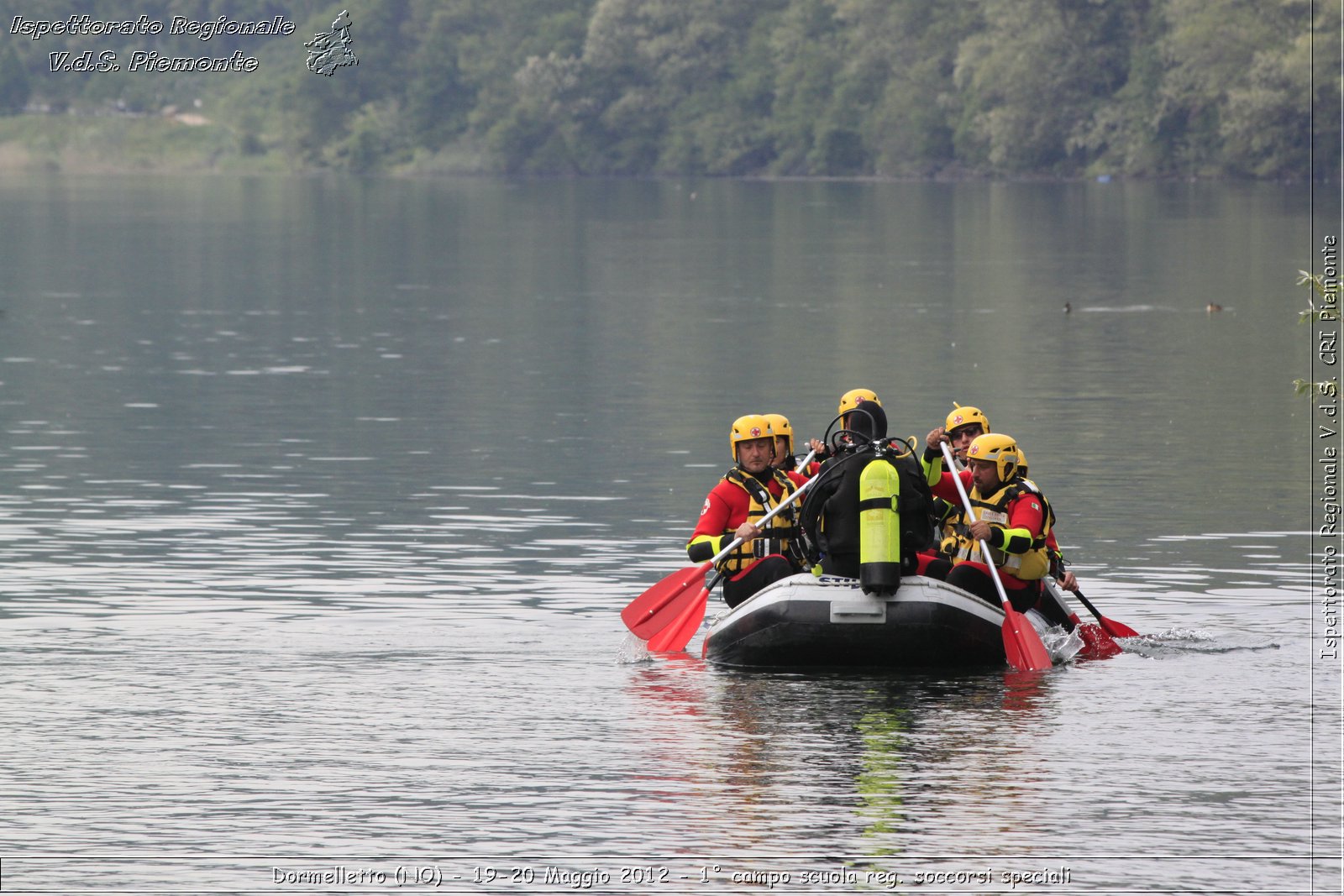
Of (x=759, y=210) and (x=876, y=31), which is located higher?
(x=876, y=31)

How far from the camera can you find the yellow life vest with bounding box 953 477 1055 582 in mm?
17406

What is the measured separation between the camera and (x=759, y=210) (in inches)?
3964

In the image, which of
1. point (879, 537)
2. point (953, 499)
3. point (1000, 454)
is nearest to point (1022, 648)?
point (879, 537)

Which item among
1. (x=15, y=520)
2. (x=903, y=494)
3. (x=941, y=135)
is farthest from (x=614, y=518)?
(x=941, y=135)

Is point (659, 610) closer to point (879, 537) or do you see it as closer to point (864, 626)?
point (864, 626)

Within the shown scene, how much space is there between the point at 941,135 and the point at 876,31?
6.36 meters

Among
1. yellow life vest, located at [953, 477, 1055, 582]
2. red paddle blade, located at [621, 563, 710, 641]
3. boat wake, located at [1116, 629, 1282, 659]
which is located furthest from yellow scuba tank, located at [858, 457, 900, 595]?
boat wake, located at [1116, 629, 1282, 659]

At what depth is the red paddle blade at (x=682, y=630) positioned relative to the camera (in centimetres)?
1789

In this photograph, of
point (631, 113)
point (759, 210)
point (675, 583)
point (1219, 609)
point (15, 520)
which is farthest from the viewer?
point (631, 113)

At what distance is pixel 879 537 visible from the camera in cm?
1653

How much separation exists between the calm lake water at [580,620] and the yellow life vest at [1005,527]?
0.88 metres

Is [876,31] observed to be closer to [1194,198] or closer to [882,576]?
[1194,198]

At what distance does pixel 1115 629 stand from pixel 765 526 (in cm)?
264

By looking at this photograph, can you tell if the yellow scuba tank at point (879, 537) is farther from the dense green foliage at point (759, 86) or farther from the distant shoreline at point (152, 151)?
the distant shoreline at point (152, 151)
